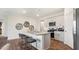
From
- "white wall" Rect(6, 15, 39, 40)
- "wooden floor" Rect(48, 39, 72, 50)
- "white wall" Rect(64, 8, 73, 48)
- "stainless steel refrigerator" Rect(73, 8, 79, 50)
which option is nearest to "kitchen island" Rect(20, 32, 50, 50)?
"wooden floor" Rect(48, 39, 72, 50)

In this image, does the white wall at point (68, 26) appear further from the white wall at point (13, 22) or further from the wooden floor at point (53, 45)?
the white wall at point (13, 22)

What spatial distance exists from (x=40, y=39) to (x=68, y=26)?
23.9 inches

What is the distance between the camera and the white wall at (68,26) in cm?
190

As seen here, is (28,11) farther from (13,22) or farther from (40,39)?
(40,39)

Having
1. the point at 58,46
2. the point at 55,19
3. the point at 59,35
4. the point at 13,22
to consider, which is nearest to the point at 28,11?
the point at 13,22

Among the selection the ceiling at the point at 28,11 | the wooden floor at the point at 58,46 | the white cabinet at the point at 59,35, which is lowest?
the wooden floor at the point at 58,46

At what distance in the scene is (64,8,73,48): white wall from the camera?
1.90m

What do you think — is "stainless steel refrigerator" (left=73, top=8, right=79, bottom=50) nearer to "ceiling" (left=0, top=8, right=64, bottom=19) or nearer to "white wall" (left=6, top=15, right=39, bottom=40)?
"ceiling" (left=0, top=8, right=64, bottom=19)

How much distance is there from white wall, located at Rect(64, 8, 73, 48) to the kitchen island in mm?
355

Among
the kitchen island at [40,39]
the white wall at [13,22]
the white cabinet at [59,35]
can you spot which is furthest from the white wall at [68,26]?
the white wall at [13,22]

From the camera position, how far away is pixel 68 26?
1923 millimetres

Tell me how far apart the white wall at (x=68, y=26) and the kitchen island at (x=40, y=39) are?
14.0 inches

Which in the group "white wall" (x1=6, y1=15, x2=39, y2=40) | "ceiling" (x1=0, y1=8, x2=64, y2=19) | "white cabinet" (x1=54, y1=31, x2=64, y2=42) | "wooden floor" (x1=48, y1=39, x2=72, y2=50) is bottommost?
"wooden floor" (x1=48, y1=39, x2=72, y2=50)
